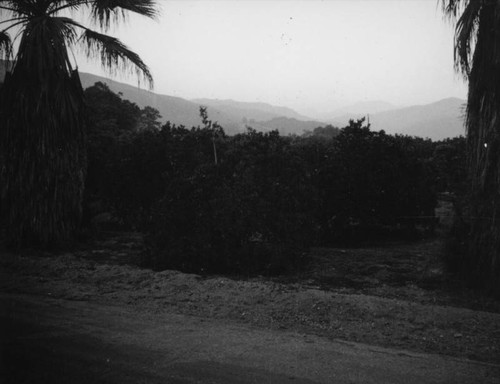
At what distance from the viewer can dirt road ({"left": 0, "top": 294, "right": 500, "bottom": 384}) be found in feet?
10.6

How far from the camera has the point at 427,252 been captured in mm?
9320

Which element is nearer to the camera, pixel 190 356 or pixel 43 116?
pixel 190 356

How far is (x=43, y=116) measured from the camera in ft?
27.5

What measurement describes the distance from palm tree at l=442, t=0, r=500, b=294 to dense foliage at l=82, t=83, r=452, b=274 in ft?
9.58

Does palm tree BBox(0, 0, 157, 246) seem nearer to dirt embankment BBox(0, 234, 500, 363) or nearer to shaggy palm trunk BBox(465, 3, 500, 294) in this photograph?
dirt embankment BBox(0, 234, 500, 363)

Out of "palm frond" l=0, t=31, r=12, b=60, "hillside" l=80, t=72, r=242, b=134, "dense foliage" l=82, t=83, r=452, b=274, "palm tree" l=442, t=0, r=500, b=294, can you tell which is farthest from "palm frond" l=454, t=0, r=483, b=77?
"hillside" l=80, t=72, r=242, b=134

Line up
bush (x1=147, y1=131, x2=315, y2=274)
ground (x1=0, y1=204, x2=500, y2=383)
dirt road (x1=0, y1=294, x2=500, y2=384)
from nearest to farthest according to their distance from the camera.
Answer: dirt road (x1=0, y1=294, x2=500, y2=384) < ground (x1=0, y1=204, x2=500, y2=383) < bush (x1=147, y1=131, x2=315, y2=274)

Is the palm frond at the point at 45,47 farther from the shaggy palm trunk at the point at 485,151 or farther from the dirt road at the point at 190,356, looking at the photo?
the shaggy palm trunk at the point at 485,151

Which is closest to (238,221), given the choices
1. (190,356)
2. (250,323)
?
(250,323)

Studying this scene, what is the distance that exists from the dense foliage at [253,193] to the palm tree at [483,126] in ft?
9.58

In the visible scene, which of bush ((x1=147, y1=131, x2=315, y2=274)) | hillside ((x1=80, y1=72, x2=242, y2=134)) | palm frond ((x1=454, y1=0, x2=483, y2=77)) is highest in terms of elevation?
hillside ((x1=80, y1=72, x2=242, y2=134))

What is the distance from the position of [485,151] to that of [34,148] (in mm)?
8759

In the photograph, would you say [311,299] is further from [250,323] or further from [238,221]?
[238,221]

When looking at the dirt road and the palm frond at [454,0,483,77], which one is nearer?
the dirt road
